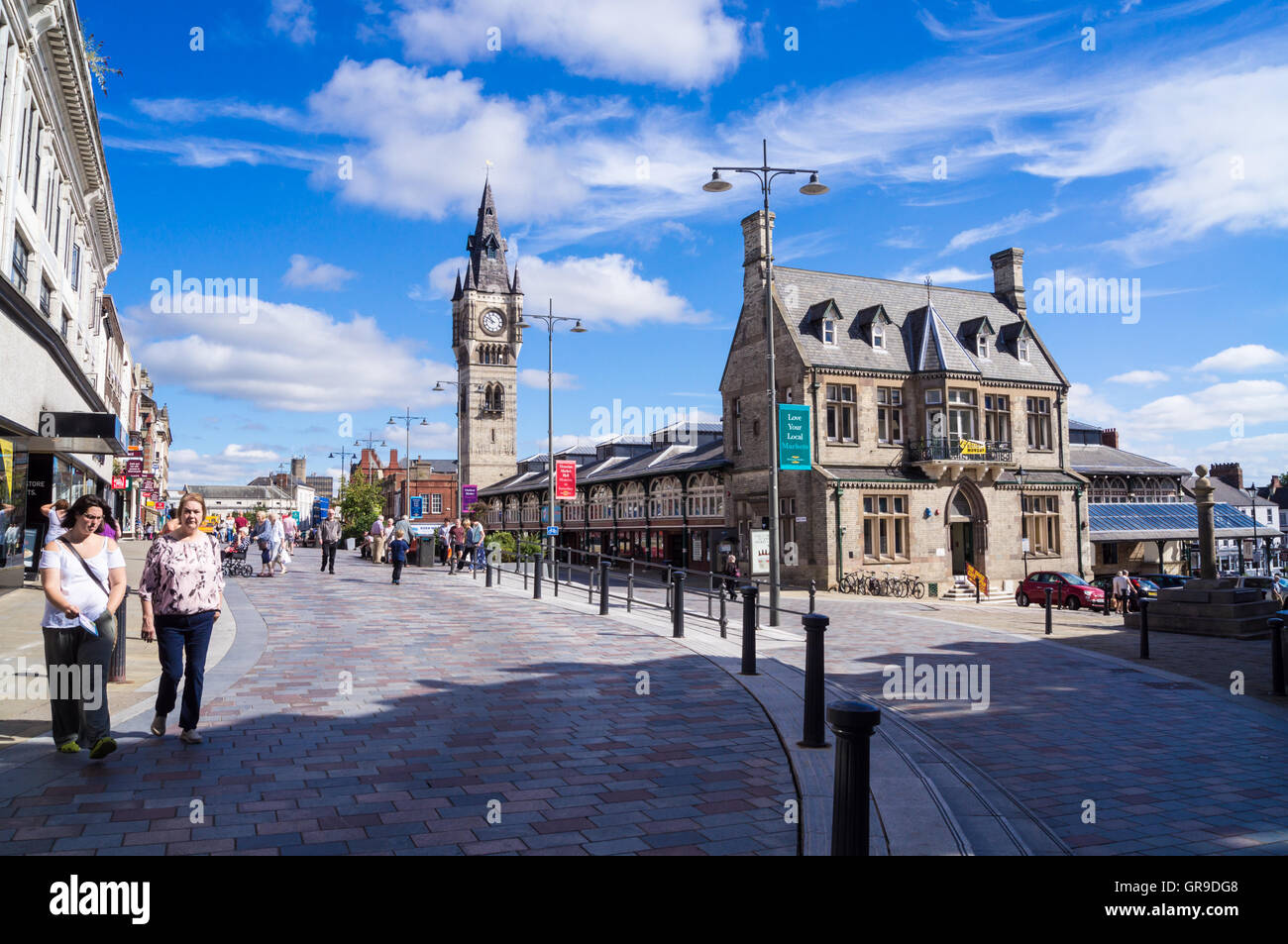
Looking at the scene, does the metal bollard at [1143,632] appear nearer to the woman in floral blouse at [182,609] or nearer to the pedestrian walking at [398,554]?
the woman in floral blouse at [182,609]

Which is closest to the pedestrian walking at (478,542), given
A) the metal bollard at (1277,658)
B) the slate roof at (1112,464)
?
the metal bollard at (1277,658)

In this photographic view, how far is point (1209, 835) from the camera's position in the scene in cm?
532

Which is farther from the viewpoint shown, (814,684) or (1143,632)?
(1143,632)

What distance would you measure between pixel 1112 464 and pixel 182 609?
49.9 meters

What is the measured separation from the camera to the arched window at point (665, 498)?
134 feet

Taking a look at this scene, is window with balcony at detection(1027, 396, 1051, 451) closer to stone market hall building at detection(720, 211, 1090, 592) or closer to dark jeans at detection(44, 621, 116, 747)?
stone market hall building at detection(720, 211, 1090, 592)

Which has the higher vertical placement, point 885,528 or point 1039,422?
point 1039,422

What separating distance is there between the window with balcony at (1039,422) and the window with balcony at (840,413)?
10010 millimetres

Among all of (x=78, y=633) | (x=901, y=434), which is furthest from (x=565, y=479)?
(x=78, y=633)

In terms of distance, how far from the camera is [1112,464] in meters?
46.8

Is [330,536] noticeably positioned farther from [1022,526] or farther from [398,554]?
[1022,526]
